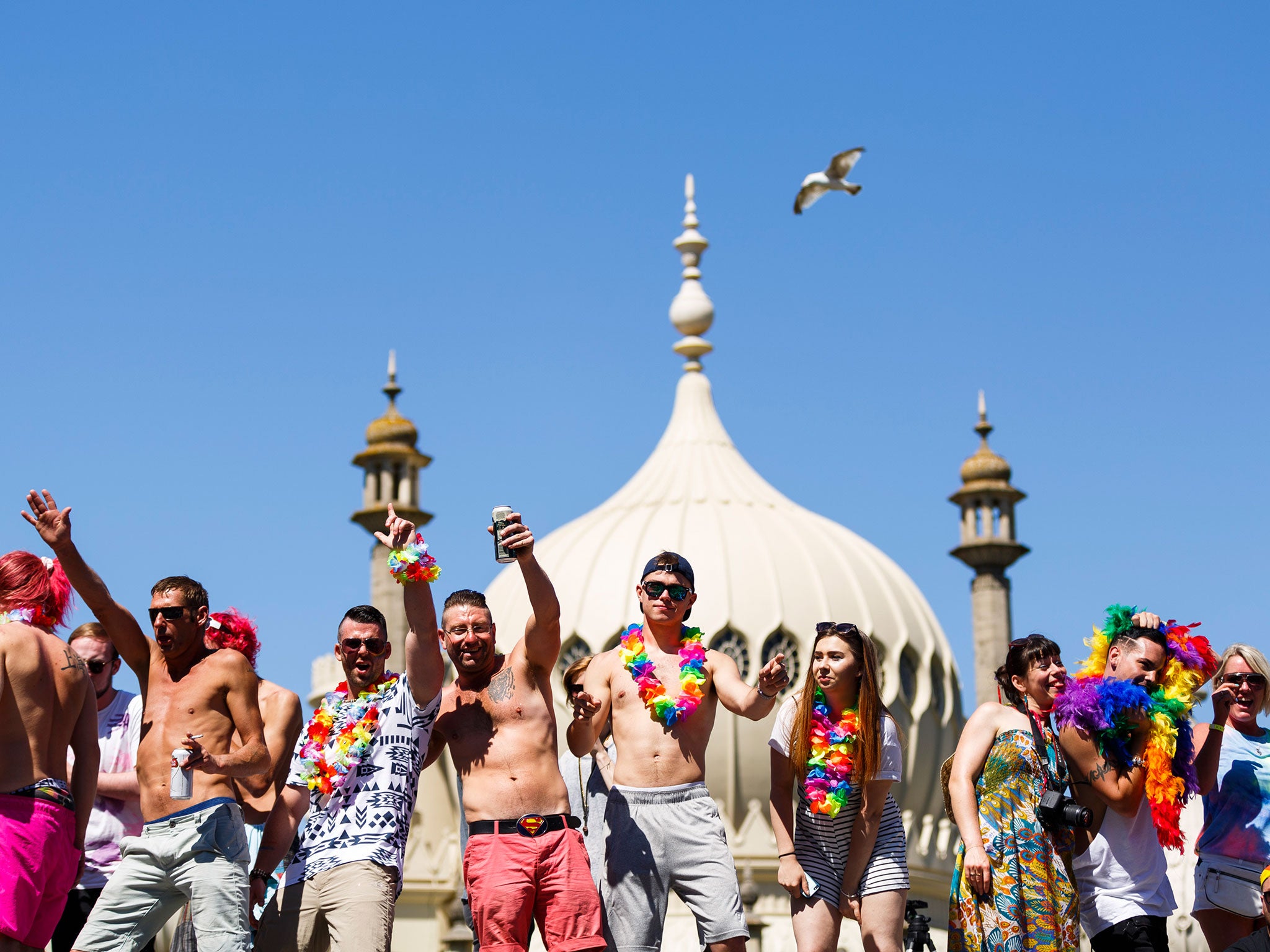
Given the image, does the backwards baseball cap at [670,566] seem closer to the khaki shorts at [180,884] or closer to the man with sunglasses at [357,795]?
the man with sunglasses at [357,795]

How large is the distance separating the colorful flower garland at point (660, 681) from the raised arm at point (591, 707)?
4.6 inches

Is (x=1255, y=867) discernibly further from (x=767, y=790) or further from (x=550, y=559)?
(x=550, y=559)

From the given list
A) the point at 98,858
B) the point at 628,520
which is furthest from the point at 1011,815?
the point at 628,520

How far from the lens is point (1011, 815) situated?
7.89 meters

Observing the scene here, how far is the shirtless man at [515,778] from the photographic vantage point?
24.4 feet

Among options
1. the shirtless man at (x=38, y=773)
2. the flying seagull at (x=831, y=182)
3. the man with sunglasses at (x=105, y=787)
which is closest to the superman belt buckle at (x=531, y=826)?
the shirtless man at (x=38, y=773)

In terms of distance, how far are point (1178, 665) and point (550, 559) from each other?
1764 centimetres

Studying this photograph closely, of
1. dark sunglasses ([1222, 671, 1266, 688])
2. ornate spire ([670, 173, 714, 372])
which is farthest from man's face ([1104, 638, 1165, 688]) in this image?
ornate spire ([670, 173, 714, 372])

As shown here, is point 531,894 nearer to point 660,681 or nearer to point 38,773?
point 660,681

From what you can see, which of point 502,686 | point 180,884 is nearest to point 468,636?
point 502,686

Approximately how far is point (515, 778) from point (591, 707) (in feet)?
1.56

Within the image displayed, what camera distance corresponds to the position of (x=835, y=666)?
320 inches

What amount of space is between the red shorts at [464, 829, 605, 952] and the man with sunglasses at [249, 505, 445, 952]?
387 millimetres

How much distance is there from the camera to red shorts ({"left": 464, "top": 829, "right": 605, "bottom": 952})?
24.3 ft
